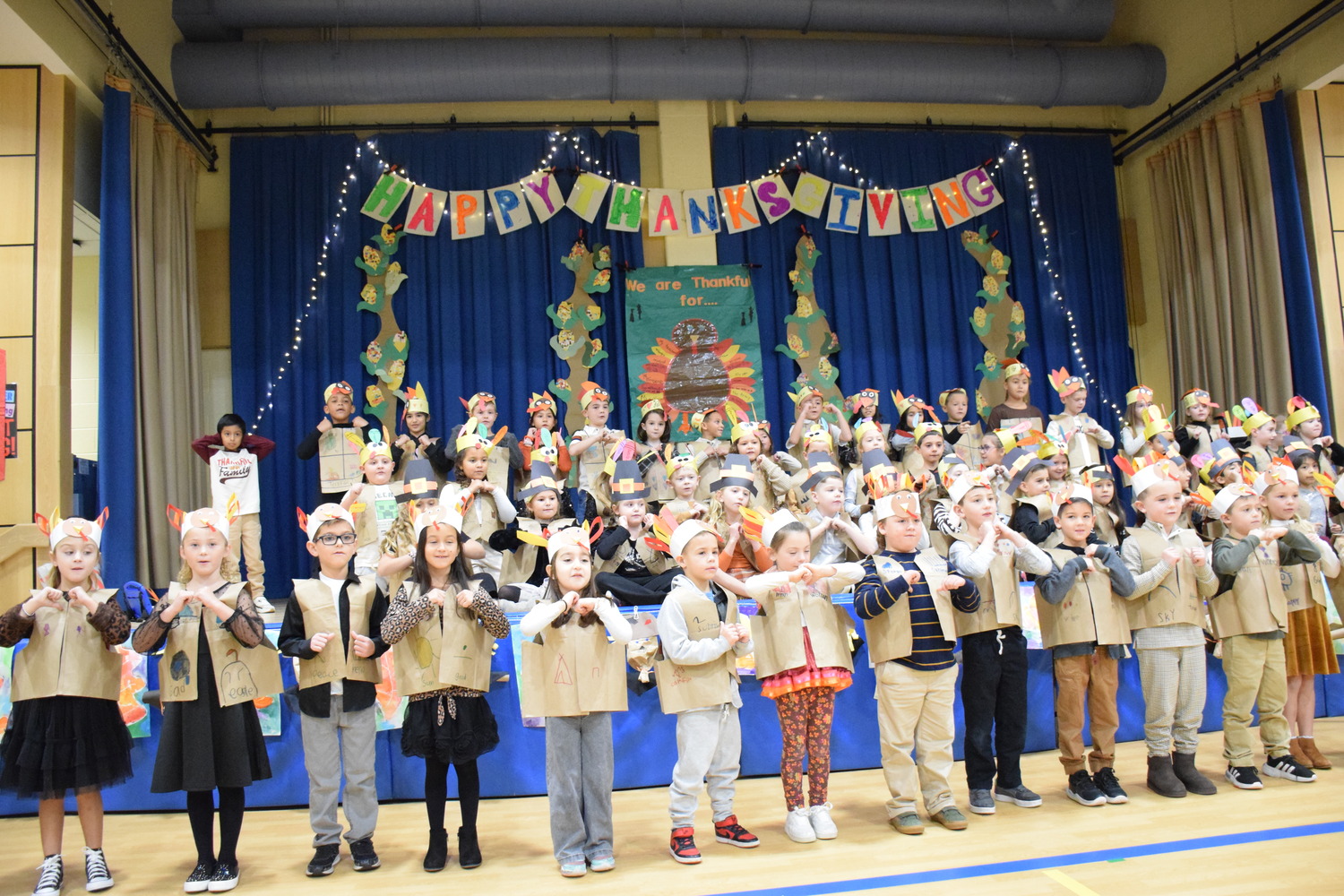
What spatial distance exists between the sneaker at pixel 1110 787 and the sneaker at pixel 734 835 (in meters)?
1.32

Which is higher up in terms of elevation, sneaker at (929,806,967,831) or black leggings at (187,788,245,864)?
black leggings at (187,788,245,864)

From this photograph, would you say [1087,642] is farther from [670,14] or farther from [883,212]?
[670,14]

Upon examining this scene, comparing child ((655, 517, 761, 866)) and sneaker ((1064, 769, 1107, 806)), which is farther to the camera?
sneaker ((1064, 769, 1107, 806))

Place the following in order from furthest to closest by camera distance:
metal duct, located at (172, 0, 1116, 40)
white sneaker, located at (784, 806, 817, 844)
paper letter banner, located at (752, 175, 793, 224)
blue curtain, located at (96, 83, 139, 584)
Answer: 1. paper letter banner, located at (752, 175, 793, 224)
2. metal duct, located at (172, 0, 1116, 40)
3. blue curtain, located at (96, 83, 139, 584)
4. white sneaker, located at (784, 806, 817, 844)

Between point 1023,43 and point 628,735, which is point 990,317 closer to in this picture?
point 1023,43

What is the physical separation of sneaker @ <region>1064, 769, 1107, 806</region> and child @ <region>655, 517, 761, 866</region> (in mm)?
1228

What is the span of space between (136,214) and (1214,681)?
6.72 meters

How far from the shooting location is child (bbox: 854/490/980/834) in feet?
10.8

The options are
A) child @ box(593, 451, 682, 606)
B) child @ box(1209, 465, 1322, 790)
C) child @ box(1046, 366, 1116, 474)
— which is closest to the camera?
child @ box(1209, 465, 1322, 790)

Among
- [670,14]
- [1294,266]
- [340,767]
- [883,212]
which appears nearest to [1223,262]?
[1294,266]

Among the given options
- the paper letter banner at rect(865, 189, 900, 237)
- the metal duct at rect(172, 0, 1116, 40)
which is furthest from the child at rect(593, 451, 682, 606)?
the paper letter banner at rect(865, 189, 900, 237)

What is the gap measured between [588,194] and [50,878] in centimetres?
588

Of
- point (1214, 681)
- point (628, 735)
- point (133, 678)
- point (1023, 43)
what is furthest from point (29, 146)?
point (1023, 43)

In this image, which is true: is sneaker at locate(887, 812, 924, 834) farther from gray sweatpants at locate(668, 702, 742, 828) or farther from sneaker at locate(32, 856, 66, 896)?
sneaker at locate(32, 856, 66, 896)
